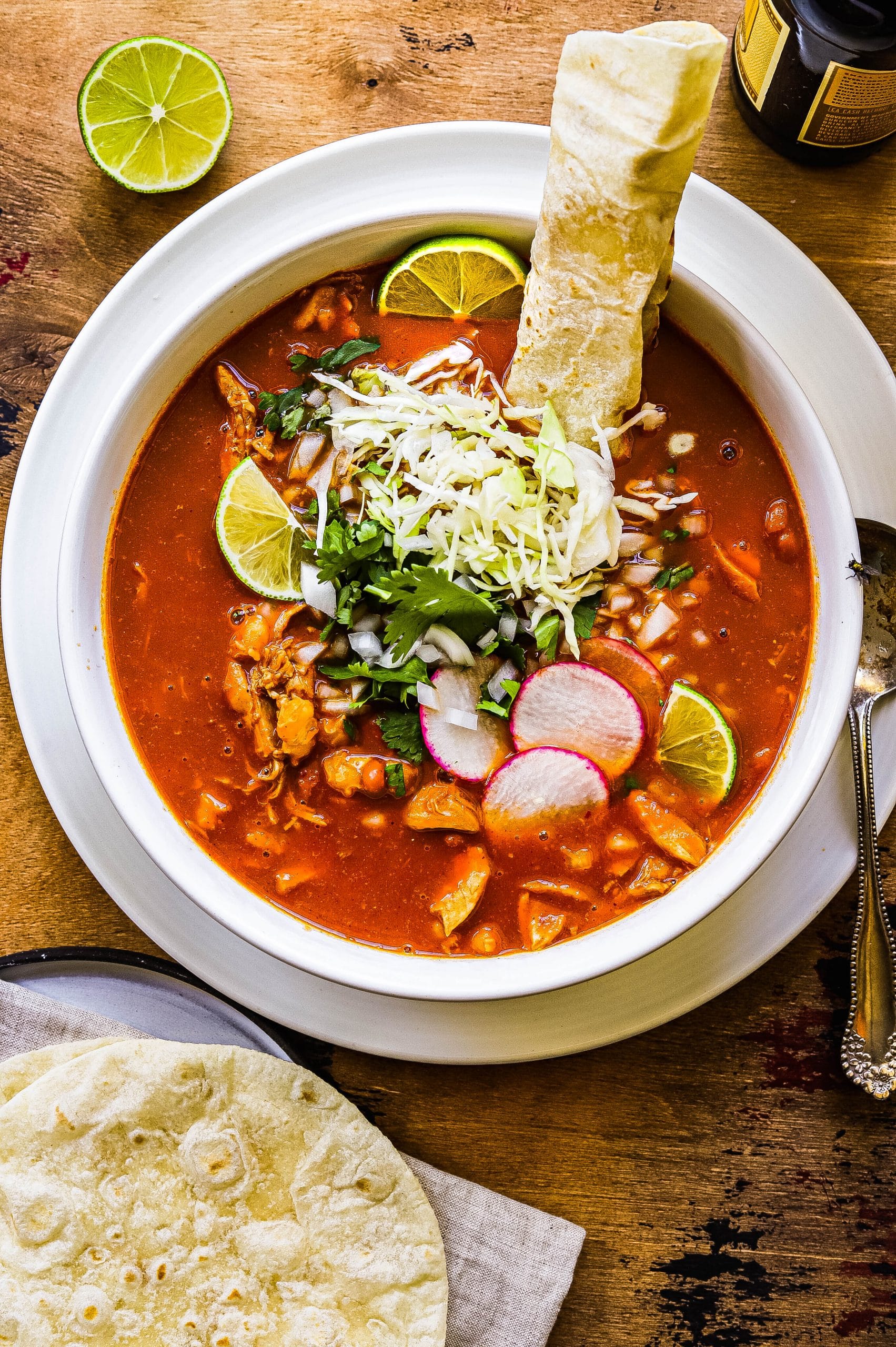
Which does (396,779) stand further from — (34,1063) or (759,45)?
(759,45)

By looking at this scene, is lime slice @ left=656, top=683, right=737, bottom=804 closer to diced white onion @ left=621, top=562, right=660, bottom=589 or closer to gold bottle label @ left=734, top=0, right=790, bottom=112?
diced white onion @ left=621, top=562, right=660, bottom=589

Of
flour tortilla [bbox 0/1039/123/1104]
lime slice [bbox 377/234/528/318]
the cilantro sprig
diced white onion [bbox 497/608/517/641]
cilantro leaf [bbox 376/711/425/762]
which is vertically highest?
lime slice [bbox 377/234/528/318]

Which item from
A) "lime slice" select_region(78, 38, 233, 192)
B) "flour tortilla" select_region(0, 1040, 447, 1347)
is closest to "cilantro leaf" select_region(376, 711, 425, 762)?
"flour tortilla" select_region(0, 1040, 447, 1347)

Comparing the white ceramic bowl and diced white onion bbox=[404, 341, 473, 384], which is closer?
the white ceramic bowl

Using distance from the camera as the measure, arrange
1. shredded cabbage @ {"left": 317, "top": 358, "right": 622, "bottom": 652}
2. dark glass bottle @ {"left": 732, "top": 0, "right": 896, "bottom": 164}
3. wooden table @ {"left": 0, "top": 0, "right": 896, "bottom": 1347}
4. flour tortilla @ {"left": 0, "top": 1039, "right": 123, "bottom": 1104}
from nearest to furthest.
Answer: dark glass bottle @ {"left": 732, "top": 0, "right": 896, "bottom": 164}, shredded cabbage @ {"left": 317, "top": 358, "right": 622, "bottom": 652}, flour tortilla @ {"left": 0, "top": 1039, "right": 123, "bottom": 1104}, wooden table @ {"left": 0, "top": 0, "right": 896, "bottom": 1347}

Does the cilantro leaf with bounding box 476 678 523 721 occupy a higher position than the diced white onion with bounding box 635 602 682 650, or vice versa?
the diced white onion with bounding box 635 602 682 650

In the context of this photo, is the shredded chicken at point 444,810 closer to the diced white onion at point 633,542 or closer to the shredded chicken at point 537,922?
the shredded chicken at point 537,922

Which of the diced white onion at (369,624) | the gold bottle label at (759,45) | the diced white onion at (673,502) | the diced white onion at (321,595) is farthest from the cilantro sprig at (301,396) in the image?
the gold bottle label at (759,45)
